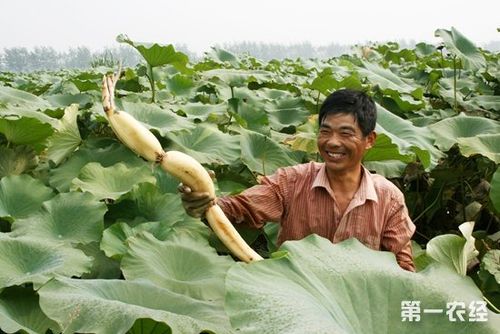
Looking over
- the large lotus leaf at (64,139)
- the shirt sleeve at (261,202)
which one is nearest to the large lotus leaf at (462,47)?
the shirt sleeve at (261,202)

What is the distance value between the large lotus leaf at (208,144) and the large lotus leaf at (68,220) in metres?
0.66

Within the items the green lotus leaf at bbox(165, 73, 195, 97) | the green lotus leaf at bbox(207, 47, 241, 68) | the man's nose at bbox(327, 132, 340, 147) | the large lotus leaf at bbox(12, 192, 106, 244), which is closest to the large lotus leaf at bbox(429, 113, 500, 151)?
the man's nose at bbox(327, 132, 340, 147)

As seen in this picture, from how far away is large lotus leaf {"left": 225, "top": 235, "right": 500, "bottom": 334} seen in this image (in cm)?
125

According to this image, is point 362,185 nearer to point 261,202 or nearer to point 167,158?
point 261,202

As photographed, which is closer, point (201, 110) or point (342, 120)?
point (342, 120)

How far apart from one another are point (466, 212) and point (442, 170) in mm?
260

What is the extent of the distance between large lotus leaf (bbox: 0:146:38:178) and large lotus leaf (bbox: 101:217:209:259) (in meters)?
0.83

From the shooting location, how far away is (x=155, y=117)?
123 inches

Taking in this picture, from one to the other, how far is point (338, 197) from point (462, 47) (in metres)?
2.62

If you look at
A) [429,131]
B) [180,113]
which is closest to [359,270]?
[429,131]

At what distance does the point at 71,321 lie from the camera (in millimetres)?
1368

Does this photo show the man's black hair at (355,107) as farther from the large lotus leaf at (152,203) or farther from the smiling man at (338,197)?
the large lotus leaf at (152,203)

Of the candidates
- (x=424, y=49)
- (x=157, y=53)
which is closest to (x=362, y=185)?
(x=157, y=53)

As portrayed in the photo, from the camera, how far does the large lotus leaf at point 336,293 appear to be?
1245 millimetres
